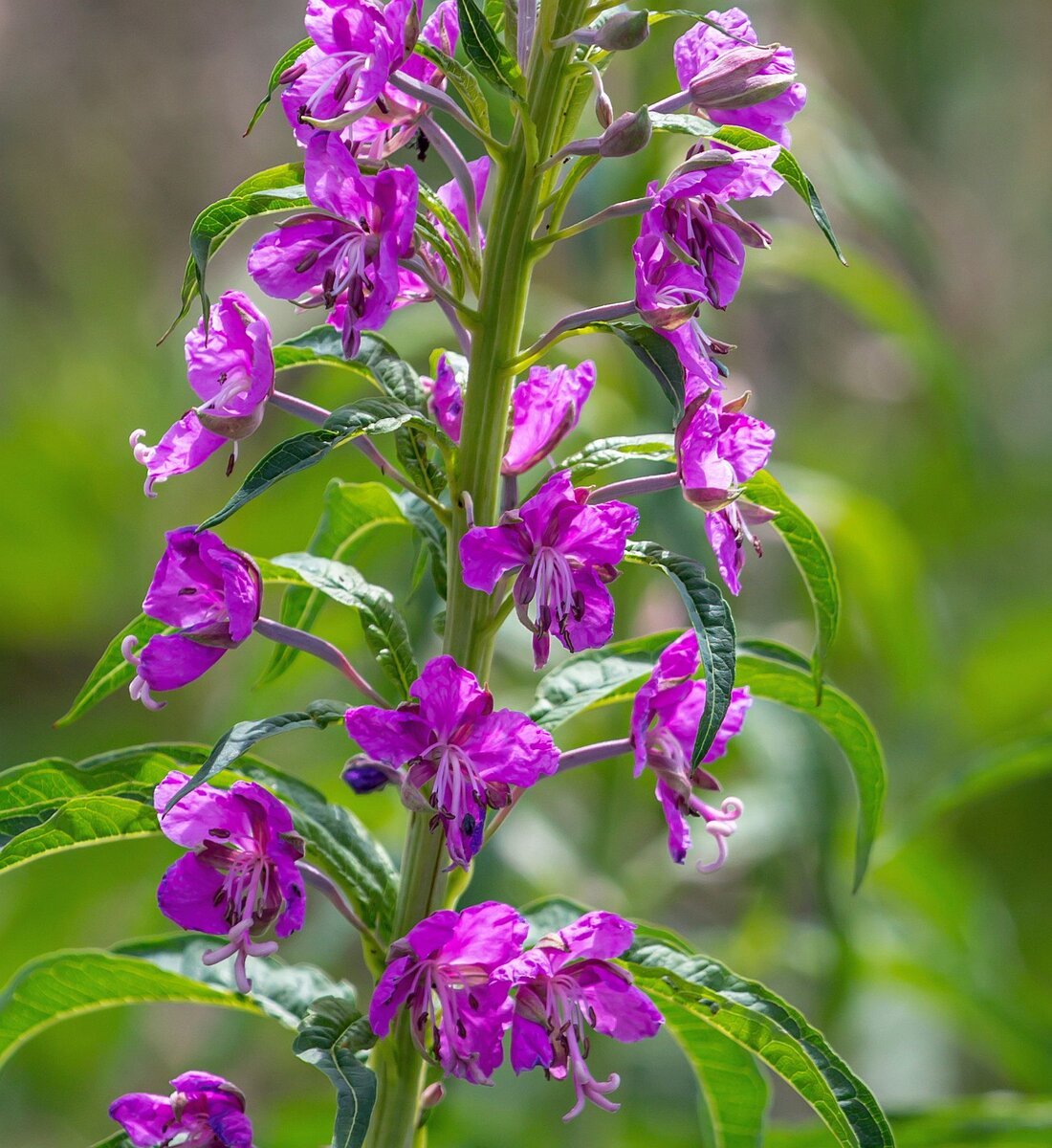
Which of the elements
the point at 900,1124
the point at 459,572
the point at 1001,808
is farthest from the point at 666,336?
the point at 1001,808

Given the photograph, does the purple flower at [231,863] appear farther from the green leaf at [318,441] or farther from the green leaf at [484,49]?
the green leaf at [484,49]

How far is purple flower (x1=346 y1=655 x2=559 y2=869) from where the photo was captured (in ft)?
2.73

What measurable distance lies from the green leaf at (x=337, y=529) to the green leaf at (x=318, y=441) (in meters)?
0.20

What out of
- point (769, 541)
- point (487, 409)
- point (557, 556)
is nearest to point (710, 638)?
point (557, 556)

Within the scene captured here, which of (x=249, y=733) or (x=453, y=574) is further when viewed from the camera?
(x=453, y=574)

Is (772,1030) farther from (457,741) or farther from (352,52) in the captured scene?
(352,52)

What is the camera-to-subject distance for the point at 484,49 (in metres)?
0.85

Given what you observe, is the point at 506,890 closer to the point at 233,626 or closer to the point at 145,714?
the point at 233,626

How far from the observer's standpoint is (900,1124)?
1.37 meters

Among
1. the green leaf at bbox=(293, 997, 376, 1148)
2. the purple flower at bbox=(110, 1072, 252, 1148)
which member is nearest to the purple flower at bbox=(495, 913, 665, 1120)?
the green leaf at bbox=(293, 997, 376, 1148)

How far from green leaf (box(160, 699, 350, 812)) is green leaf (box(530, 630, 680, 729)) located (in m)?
0.18

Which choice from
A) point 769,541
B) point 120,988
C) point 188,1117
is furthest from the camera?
point 769,541

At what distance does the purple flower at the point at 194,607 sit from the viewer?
0.87 metres

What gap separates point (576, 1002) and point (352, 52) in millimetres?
622
